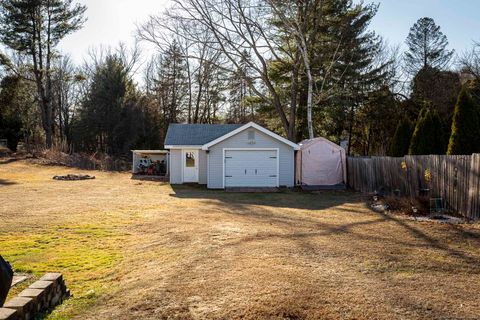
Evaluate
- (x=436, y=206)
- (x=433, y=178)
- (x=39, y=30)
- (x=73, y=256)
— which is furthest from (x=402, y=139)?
(x=39, y=30)

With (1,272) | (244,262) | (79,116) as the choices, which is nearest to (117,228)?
(244,262)

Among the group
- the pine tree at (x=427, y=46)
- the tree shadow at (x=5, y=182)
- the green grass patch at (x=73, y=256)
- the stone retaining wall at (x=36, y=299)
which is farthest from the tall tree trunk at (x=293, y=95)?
the stone retaining wall at (x=36, y=299)

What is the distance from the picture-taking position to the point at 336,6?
2622 centimetres

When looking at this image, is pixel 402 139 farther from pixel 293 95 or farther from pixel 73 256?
pixel 73 256

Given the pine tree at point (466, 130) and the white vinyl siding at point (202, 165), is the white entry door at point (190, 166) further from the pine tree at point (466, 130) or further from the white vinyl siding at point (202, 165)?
the pine tree at point (466, 130)

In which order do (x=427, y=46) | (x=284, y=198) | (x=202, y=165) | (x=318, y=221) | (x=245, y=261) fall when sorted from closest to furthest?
(x=245, y=261) < (x=318, y=221) < (x=284, y=198) < (x=202, y=165) < (x=427, y=46)

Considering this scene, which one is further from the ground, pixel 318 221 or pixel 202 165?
pixel 202 165

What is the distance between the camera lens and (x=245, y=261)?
6.12 metres

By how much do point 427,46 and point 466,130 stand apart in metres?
19.6

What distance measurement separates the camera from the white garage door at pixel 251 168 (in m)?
19.5

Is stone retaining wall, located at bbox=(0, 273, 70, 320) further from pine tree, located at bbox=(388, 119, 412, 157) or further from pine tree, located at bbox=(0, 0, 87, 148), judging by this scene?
pine tree, located at bbox=(0, 0, 87, 148)

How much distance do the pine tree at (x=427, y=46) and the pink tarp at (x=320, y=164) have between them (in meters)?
15.4

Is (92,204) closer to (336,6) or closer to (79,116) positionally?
(336,6)

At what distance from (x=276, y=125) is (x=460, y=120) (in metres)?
16.2
